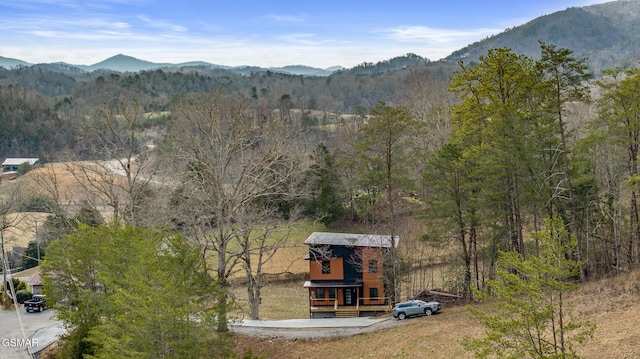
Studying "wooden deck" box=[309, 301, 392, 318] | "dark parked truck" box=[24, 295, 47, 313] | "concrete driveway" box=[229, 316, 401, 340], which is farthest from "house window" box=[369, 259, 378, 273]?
"dark parked truck" box=[24, 295, 47, 313]

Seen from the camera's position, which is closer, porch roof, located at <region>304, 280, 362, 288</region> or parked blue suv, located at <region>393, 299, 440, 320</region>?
parked blue suv, located at <region>393, 299, 440, 320</region>

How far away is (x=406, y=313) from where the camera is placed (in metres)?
24.4

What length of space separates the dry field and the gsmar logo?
11.0 m

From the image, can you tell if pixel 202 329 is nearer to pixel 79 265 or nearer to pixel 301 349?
pixel 301 349

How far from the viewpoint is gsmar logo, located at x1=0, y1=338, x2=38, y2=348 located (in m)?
25.3

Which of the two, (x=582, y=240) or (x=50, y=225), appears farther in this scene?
(x=50, y=225)

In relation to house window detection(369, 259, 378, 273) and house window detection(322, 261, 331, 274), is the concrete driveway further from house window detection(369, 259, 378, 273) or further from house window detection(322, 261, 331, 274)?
house window detection(322, 261, 331, 274)

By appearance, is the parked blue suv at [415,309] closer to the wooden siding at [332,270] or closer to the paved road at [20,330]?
the wooden siding at [332,270]

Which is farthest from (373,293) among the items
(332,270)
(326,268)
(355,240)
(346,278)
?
(355,240)

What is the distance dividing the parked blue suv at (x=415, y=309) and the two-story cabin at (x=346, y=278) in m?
6.55

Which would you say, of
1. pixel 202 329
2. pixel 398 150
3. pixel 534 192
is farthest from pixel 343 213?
pixel 202 329

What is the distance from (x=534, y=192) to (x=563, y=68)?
540cm

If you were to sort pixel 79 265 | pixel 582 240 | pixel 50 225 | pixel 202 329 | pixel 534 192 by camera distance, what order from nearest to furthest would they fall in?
pixel 202 329
pixel 79 265
pixel 534 192
pixel 582 240
pixel 50 225

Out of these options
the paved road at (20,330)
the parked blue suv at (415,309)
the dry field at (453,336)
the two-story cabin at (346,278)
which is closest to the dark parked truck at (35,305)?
the paved road at (20,330)
